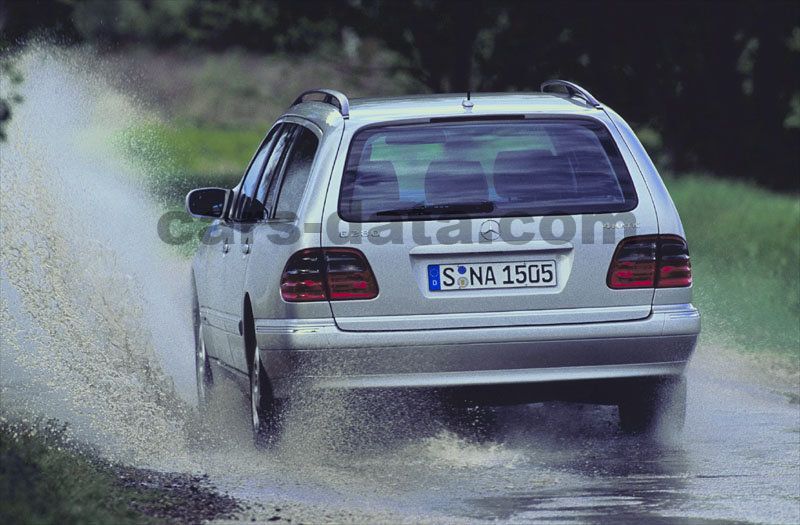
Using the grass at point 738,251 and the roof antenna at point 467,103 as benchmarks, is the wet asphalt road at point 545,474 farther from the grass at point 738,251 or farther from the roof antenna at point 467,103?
the grass at point 738,251

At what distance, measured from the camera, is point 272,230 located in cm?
824

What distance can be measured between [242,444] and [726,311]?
6578 millimetres

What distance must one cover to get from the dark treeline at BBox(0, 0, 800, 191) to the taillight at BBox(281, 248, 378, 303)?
823 inches

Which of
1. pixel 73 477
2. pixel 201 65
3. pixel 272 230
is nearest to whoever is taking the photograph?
pixel 73 477

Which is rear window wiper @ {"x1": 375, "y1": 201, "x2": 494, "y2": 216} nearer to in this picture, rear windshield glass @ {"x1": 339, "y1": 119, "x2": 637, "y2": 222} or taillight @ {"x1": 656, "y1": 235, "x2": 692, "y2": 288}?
rear windshield glass @ {"x1": 339, "y1": 119, "x2": 637, "y2": 222}

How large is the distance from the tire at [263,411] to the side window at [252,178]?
1375 mm

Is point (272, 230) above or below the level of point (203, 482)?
above

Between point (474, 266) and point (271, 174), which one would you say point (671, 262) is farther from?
point (271, 174)

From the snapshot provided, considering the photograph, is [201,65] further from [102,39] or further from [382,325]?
[382,325]

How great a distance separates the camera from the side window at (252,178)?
31.4 feet

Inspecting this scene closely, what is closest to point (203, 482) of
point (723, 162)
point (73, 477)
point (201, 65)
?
point (73, 477)

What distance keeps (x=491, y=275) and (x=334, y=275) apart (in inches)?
26.9

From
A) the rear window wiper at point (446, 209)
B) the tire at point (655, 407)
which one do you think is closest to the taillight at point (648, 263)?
the tire at point (655, 407)

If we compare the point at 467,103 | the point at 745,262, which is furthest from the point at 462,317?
the point at 745,262
